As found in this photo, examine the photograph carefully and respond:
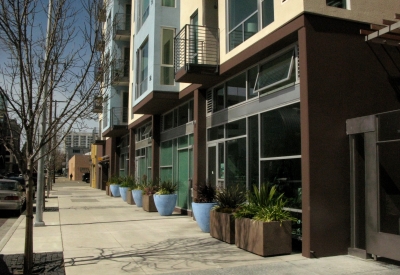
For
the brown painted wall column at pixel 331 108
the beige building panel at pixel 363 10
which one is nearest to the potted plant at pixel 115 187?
the brown painted wall column at pixel 331 108

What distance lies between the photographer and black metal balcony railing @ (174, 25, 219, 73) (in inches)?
510

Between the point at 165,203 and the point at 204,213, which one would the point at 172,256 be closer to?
the point at 204,213

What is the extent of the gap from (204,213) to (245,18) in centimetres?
531

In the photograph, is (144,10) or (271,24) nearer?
(271,24)

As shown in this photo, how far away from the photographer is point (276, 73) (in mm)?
10016

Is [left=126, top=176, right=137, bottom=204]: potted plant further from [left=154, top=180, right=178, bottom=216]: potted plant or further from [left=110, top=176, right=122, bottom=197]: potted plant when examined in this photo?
[left=154, top=180, right=178, bottom=216]: potted plant

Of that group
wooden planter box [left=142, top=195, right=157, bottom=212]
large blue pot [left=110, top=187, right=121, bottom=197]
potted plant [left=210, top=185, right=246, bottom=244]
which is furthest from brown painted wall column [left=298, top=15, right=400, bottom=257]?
large blue pot [left=110, top=187, right=121, bottom=197]

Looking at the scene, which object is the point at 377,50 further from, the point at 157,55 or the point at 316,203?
the point at 157,55

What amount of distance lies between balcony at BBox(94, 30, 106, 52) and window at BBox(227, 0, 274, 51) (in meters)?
4.05

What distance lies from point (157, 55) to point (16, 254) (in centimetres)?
983

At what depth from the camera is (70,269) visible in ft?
24.8

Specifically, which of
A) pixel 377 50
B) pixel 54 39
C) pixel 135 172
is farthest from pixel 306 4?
pixel 135 172

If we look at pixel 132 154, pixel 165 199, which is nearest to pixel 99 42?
pixel 165 199

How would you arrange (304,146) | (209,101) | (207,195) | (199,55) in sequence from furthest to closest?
1. (209,101)
2. (199,55)
3. (207,195)
4. (304,146)
